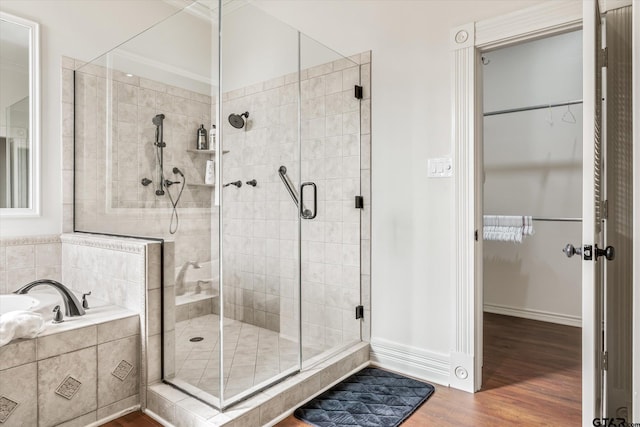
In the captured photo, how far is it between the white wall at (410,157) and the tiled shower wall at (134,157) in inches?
45.7

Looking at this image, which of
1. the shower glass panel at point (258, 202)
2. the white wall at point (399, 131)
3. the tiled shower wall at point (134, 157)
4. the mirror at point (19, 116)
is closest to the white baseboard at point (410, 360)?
the white wall at point (399, 131)

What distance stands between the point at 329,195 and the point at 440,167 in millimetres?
736

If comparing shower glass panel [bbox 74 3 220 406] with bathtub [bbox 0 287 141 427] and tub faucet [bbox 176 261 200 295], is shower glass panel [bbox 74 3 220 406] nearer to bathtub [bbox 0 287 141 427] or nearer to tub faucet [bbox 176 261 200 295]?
tub faucet [bbox 176 261 200 295]

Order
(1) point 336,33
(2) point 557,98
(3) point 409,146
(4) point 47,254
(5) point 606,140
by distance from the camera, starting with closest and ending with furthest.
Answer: (5) point 606,140 → (3) point 409,146 → (4) point 47,254 → (1) point 336,33 → (2) point 557,98

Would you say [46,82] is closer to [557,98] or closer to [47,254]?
[47,254]

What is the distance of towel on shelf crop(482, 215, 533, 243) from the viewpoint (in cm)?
353

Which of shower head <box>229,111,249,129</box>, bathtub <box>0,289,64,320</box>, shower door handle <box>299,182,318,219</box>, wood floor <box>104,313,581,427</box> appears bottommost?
wood floor <box>104,313,581,427</box>

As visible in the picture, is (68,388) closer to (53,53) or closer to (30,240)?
(30,240)

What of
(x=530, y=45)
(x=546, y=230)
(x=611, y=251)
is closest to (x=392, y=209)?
(x=611, y=251)

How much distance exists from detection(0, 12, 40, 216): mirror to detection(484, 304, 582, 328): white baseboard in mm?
4101

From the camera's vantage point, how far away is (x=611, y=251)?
160 centimetres

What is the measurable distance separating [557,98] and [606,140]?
215 cm

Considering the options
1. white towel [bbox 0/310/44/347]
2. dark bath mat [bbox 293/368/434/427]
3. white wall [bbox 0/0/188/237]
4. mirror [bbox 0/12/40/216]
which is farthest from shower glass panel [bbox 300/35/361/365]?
mirror [bbox 0/12/40/216]

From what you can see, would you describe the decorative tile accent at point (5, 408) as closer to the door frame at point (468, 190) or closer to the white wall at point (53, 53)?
the white wall at point (53, 53)
